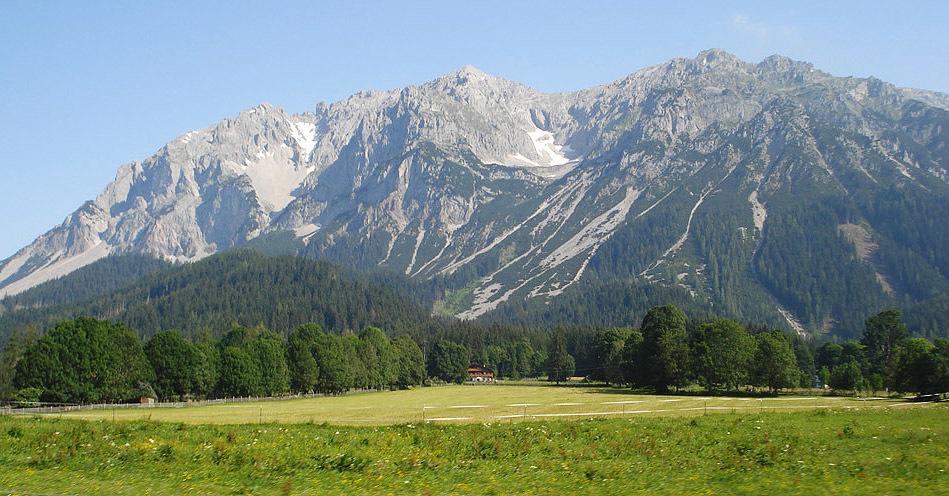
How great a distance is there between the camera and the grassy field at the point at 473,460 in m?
27.2

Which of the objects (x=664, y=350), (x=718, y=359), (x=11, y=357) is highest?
(x=11, y=357)

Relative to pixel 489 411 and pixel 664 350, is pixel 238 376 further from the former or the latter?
pixel 664 350

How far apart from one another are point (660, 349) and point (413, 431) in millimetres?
99883

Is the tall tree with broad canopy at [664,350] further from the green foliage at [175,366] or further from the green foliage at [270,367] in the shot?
the green foliage at [175,366]

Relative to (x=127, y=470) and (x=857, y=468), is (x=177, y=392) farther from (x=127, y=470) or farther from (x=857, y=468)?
(x=857, y=468)

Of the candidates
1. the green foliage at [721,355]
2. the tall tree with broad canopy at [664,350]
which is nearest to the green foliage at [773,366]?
the green foliage at [721,355]

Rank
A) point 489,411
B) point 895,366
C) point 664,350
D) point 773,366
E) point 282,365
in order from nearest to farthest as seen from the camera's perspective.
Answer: point 489,411 < point 773,366 < point 664,350 < point 895,366 < point 282,365

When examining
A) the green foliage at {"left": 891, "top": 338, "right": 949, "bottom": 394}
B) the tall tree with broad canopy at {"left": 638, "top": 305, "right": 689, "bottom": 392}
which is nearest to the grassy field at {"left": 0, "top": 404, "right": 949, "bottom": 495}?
the green foliage at {"left": 891, "top": 338, "right": 949, "bottom": 394}

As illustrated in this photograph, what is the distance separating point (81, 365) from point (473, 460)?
101230mm

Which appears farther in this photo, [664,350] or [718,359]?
[664,350]

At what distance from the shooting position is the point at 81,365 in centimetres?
11581

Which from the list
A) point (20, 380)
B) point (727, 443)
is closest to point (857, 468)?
point (727, 443)

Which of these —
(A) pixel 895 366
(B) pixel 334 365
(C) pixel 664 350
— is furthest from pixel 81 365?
(A) pixel 895 366

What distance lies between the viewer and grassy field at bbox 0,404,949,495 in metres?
27.2
